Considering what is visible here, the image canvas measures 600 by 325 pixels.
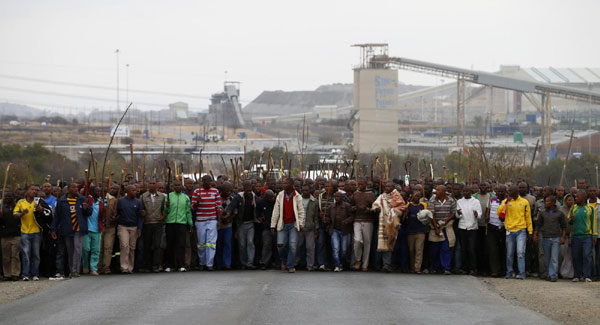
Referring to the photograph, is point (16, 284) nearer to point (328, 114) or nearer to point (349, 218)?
point (349, 218)

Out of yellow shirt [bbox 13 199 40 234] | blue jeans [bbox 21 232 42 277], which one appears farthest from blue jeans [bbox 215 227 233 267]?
yellow shirt [bbox 13 199 40 234]

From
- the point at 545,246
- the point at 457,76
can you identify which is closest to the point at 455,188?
the point at 545,246

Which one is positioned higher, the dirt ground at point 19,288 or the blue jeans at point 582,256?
the blue jeans at point 582,256

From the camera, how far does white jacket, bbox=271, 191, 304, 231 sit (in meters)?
16.8

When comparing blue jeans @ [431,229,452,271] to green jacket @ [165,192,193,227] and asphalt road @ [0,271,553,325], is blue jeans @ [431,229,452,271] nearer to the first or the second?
asphalt road @ [0,271,553,325]

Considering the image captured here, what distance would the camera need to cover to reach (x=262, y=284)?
581 inches

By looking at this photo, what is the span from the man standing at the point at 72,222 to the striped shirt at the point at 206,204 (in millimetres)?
2082

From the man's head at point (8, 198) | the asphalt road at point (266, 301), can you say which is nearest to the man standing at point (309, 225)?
the asphalt road at point (266, 301)

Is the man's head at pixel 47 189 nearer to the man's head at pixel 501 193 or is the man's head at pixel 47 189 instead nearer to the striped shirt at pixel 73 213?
the striped shirt at pixel 73 213

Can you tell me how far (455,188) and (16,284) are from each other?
8.57m

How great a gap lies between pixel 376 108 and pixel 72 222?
81751 millimetres

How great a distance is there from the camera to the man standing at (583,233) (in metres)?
16.2

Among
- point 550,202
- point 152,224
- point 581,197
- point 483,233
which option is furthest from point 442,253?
point 152,224

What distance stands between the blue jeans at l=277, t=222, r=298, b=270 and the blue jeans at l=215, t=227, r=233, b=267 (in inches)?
39.5
